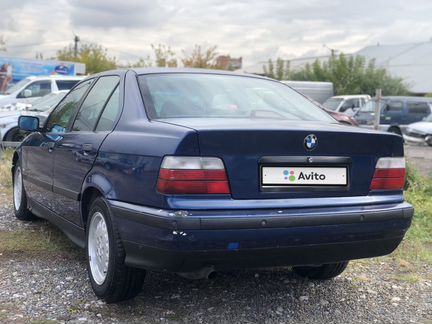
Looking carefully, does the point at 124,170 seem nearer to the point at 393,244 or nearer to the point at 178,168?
the point at 178,168

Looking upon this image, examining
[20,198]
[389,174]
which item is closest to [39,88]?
[20,198]

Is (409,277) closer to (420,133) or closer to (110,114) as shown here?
(110,114)

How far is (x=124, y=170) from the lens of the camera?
3.45 metres

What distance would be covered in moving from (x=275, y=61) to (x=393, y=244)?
42.8 meters

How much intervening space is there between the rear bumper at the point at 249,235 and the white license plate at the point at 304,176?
0.16 meters

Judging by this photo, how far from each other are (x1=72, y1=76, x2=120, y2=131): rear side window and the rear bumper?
1.00m

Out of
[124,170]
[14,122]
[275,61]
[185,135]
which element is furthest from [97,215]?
[275,61]

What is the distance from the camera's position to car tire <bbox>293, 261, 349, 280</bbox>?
A: 430 cm

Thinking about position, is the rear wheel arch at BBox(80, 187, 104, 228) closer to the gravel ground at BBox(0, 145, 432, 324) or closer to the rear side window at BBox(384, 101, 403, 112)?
the gravel ground at BBox(0, 145, 432, 324)

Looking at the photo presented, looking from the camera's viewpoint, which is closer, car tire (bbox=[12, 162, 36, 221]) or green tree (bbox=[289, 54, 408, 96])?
car tire (bbox=[12, 162, 36, 221])

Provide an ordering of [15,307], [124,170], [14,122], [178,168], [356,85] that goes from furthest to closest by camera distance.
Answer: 1. [356,85]
2. [14,122]
3. [15,307]
4. [124,170]
5. [178,168]

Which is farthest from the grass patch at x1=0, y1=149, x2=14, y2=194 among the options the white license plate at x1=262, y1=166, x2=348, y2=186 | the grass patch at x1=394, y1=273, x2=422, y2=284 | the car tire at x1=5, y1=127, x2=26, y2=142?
the white license plate at x1=262, y1=166, x2=348, y2=186

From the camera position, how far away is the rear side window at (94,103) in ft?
14.0

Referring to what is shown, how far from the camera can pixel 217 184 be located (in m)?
3.16
